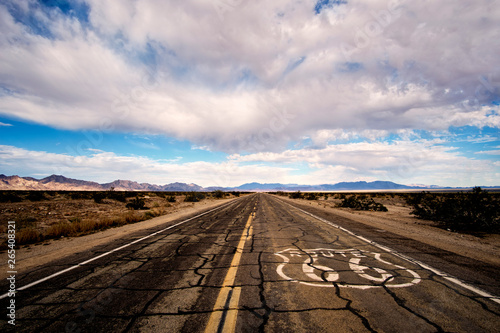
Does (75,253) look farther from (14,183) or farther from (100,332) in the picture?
(14,183)

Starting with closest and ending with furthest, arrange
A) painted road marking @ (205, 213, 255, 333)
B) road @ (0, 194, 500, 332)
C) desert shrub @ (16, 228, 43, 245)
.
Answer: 1. painted road marking @ (205, 213, 255, 333)
2. road @ (0, 194, 500, 332)
3. desert shrub @ (16, 228, 43, 245)

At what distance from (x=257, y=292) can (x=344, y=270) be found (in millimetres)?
2120

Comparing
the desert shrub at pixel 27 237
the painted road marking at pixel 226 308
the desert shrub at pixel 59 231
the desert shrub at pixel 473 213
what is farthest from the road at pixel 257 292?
the desert shrub at pixel 473 213

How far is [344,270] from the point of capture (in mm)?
4453

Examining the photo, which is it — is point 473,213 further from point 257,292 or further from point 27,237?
point 27,237

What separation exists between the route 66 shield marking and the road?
0.07 ft

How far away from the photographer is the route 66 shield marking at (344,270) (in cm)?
386

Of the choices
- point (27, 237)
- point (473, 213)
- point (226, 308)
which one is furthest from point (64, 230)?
point (473, 213)

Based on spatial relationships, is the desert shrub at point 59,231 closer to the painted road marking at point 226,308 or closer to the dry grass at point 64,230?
the dry grass at point 64,230

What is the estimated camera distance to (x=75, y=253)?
6074mm

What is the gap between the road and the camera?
2.69 m

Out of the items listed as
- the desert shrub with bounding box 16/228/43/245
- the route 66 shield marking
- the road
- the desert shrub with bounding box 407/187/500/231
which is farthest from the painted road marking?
the desert shrub with bounding box 407/187/500/231

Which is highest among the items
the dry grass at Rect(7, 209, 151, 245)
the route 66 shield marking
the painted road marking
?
the painted road marking

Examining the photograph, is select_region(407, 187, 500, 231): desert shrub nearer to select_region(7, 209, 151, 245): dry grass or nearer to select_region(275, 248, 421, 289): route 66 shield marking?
select_region(275, 248, 421, 289): route 66 shield marking
